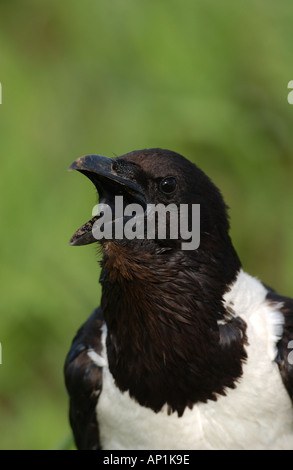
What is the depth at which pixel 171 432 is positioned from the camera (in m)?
4.03

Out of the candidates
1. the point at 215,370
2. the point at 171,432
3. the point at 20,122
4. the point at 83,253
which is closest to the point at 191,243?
the point at 215,370

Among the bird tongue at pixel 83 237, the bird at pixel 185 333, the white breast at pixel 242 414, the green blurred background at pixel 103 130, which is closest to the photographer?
the bird tongue at pixel 83 237

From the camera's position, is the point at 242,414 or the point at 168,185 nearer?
the point at 168,185

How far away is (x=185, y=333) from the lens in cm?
391

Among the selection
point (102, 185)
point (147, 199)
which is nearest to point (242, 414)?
point (147, 199)

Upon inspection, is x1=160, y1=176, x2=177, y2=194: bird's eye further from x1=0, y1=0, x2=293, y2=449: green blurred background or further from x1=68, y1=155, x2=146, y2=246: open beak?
x1=0, y1=0, x2=293, y2=449: green blurred background

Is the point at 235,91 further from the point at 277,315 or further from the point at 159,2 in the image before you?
A: the point at 277,315

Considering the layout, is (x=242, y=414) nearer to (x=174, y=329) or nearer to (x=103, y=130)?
(x=174, y=329)

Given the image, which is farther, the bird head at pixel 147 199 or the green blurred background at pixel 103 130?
the green blurred background at pixel 103 130

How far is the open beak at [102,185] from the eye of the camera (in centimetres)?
359

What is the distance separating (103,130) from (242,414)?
289 cm

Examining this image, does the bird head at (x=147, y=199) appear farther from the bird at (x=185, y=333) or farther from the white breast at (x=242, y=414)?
the white breast at (x=242, y=414)

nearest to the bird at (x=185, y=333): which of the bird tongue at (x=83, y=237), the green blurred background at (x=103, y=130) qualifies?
the bird tongue at (x=83, y=237)
